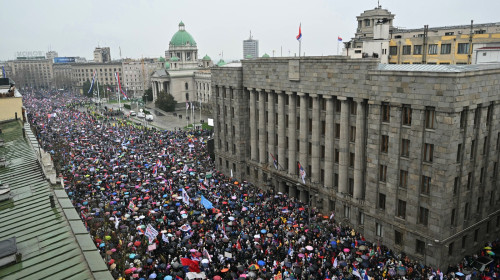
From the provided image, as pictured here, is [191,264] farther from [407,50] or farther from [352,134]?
[407,50]

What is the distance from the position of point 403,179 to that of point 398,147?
Result: 297cm

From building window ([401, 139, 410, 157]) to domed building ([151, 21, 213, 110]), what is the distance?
12157 centimetres

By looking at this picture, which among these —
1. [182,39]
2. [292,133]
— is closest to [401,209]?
[292,133]

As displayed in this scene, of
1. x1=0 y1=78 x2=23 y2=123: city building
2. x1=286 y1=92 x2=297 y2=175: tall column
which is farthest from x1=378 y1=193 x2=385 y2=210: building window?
x1=0 y1=78 x2=23 y2=123: city building

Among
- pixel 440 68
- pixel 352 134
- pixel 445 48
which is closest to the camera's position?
pixel 440 68

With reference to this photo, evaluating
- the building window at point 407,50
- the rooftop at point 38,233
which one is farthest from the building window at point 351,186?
the rooftop at point 38,233

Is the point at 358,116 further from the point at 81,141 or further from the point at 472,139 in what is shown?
the point at 81,141

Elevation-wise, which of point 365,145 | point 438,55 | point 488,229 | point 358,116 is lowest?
point 488,229

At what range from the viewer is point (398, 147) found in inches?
1356

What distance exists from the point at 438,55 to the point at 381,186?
24672 mm

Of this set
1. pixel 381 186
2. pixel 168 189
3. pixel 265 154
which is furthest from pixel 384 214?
pixel 168 189

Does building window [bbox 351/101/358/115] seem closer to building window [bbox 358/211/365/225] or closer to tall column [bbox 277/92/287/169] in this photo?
building window [bbox 358/211/365/225]

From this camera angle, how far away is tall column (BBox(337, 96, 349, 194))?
40.1m

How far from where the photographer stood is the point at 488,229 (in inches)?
1478
